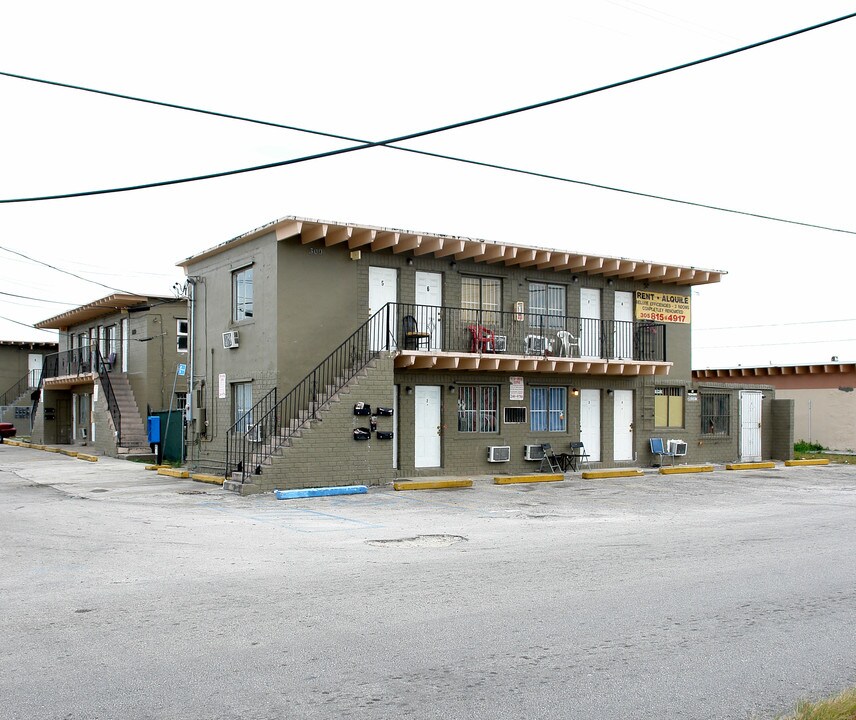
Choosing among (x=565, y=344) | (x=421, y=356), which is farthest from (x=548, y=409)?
(x=421, y=356)

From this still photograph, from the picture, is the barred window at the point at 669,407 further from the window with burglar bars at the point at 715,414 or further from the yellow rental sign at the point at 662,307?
the yellow rental sign at the point at 662,307

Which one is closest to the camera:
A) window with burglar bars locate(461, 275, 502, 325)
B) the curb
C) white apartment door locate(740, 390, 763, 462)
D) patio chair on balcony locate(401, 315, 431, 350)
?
the curb

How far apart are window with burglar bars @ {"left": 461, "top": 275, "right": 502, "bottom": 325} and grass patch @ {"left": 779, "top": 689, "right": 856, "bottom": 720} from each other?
1799 cm

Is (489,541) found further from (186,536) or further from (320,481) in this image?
(320,481)

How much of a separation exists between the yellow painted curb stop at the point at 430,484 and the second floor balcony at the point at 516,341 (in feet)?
9.62

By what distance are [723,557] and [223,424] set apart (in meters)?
15.3

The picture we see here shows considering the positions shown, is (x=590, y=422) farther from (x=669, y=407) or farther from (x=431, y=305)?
(x=431, y=305)

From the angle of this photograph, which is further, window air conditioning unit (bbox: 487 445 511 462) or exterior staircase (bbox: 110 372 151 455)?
exterior staircase (bbox: 110 372 151 455)

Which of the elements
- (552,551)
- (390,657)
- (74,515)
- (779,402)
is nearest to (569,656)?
(390,657)

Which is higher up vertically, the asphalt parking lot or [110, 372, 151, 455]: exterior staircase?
[110, 372, 151, 455]: exterior staircase

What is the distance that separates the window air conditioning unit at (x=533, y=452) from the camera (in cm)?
2350

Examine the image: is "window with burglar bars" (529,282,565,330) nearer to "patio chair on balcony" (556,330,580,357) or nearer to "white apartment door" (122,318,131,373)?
"patio chair on balcony" (556,330,580,357)

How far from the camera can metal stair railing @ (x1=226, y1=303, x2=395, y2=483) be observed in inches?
764

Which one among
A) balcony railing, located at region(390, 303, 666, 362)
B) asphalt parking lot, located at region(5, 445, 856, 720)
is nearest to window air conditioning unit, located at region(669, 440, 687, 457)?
balcony railing, located at region(390, 303, 666, 362)
